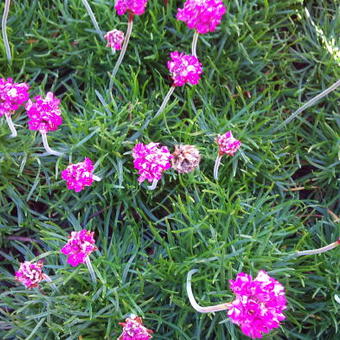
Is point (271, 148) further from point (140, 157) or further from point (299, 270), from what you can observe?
point (140, 157)

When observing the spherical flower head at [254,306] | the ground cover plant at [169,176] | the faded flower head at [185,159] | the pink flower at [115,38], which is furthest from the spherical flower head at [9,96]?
the spherical flower head at [254,306]

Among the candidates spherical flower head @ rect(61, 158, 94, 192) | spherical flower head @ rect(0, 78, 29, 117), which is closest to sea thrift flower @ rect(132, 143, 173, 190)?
spherical flower head @ rect(61, 158, 94, 192)

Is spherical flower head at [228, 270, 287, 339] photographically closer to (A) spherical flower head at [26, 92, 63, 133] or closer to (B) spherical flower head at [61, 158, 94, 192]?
(B) spherical flower head at [61, 158, 94, 192]

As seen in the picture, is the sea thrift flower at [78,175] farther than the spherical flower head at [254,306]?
Yes

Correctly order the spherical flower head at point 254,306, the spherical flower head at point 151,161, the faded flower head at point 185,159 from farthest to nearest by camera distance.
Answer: the faded flower head at point 185,159
the spherical flower head at point 151,161
the spherical flower head at point 254,306

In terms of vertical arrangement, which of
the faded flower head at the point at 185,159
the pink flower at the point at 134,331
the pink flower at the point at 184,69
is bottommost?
the pink flower at the point at 134,331

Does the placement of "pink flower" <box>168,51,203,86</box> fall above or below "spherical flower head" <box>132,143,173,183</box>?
above

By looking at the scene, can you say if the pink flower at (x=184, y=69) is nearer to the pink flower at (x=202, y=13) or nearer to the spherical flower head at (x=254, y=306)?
the pink flower at (x=202, y=13)
